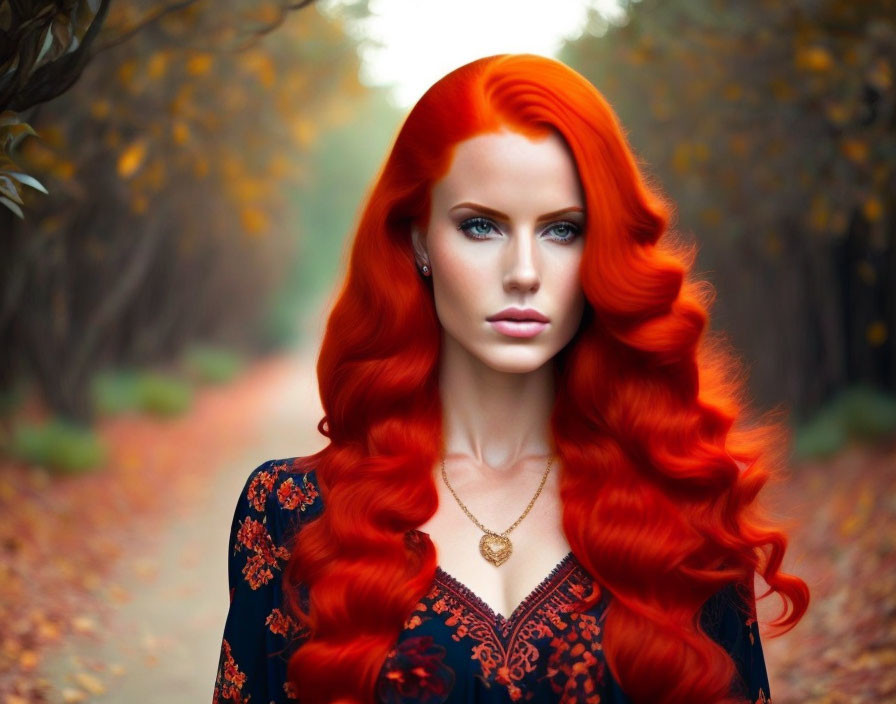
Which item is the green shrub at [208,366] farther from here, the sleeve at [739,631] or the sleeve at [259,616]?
the sleeve at [739,631]

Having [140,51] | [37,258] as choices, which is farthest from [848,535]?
[37,258]

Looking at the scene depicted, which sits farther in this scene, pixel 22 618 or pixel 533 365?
pixel 22 618

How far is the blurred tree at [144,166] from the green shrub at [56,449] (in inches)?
29.5

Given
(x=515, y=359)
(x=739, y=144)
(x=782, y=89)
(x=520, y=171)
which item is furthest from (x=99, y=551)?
(x=520, y=171)

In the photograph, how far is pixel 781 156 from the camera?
7043mm

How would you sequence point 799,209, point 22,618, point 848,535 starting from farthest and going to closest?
point 799,209 → point 848,535 → point 22,618

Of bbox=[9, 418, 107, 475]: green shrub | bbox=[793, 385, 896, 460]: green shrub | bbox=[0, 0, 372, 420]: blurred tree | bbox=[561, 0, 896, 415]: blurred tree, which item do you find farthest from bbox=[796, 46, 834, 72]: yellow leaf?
bbox=[9, 418, 107, 475]: green shrub

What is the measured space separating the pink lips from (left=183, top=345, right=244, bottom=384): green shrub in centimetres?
1549

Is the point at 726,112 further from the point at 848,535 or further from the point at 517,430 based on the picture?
the point at 517,430

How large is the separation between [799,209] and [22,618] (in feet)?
19.3

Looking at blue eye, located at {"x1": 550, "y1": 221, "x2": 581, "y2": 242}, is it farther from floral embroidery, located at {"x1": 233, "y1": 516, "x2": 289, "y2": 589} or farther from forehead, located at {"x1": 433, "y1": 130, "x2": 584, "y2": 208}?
floral embroidery, located at {"x1": 233, "y1": 516, "x2": 289, "y2": 589}

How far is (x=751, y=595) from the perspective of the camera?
209 centimetres

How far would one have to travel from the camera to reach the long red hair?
1.96 meters

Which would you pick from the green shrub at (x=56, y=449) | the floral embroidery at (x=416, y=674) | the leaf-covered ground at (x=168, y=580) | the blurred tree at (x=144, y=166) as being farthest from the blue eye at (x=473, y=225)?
the green shrub at (x=56, y=449)
